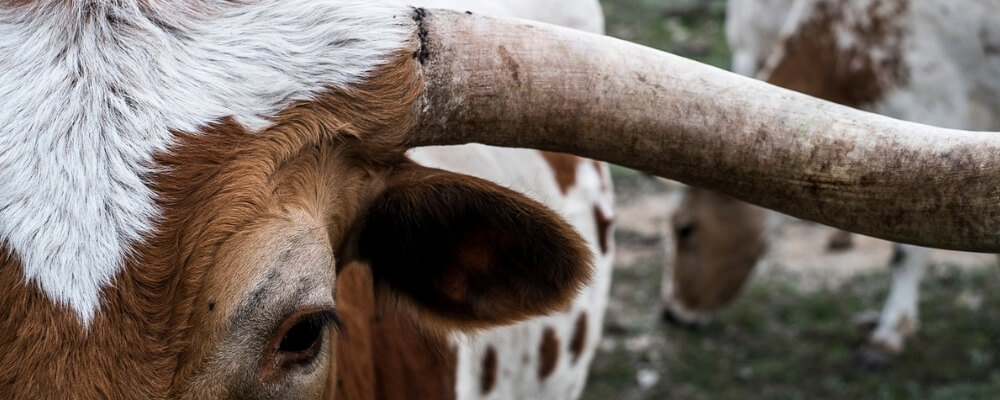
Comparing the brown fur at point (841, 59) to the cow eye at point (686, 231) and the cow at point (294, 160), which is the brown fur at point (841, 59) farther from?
the cow at point (294, 160)

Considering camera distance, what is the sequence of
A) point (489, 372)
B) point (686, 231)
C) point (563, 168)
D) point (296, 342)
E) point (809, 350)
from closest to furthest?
point (296, 342), point (489, 372), point (563, 168), point (809, 350), point (686, 231)

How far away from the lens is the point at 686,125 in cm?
201

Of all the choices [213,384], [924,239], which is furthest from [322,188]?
[924,239]

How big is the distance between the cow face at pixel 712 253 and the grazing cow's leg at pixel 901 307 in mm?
928

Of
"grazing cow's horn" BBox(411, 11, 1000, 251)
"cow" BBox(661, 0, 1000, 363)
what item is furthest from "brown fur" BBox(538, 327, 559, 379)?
"cow" BBox(661, 0, 1000, 363)

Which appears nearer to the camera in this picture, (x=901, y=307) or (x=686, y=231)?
(x=901, y=307)

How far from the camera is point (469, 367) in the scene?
10.6ft

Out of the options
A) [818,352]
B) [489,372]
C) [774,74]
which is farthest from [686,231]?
[489,372]

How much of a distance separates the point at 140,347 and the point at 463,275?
79 cm

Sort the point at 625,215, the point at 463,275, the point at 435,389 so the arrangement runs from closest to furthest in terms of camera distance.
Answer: the point at 463,275 → the point at 435,389 → the point at 625,215

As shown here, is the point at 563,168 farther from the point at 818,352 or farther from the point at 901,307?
the point at 901,307

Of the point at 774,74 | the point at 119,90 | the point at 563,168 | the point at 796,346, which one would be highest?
the point at 119,90

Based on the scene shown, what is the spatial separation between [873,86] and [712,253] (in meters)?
1.90

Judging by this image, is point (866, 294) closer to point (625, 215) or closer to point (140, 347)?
point (625, 215)
